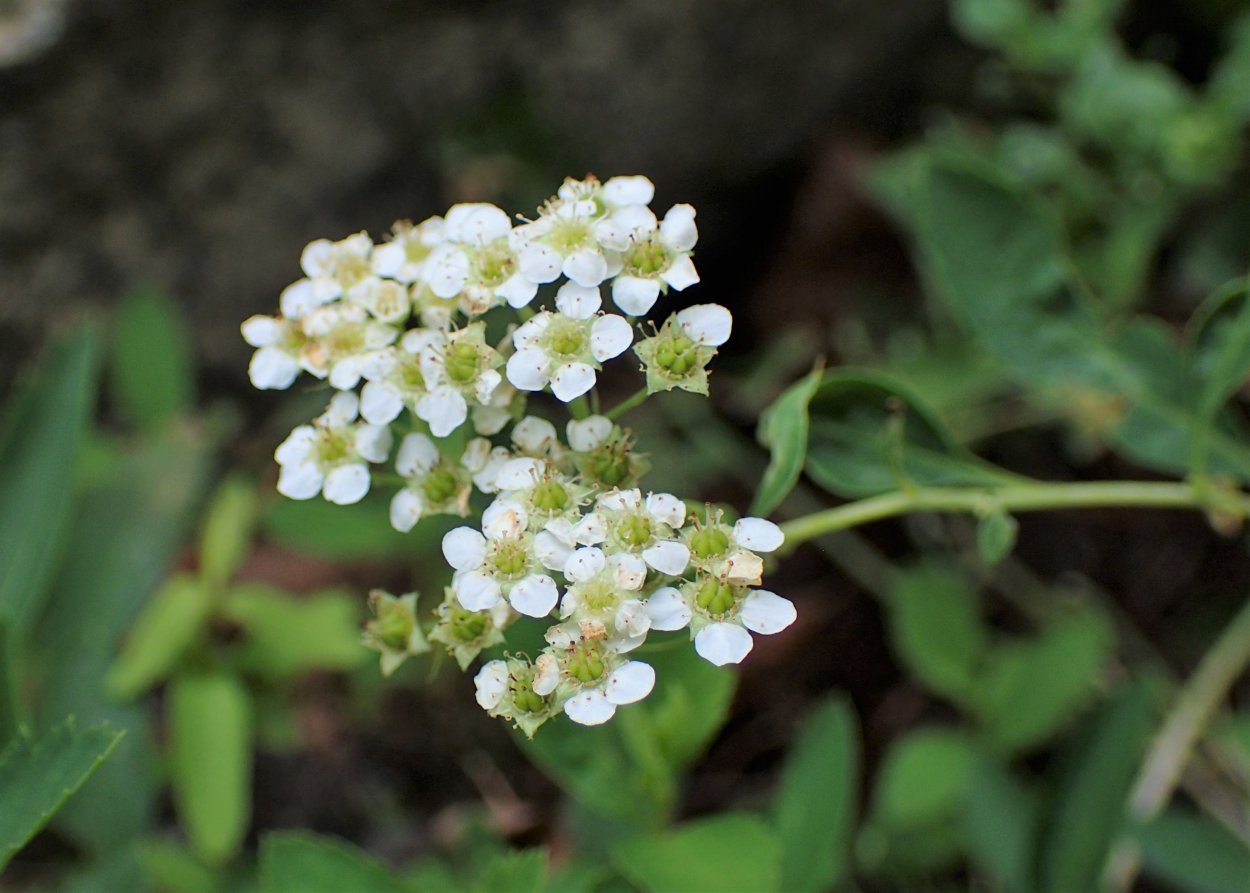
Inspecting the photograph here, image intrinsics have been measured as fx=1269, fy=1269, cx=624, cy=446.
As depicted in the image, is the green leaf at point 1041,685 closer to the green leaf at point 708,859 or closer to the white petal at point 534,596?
the green leaf at point 708,859

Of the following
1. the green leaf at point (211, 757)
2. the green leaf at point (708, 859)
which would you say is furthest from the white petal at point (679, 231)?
the green leaf at point (211, 757)

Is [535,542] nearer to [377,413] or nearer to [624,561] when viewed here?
[624,561]

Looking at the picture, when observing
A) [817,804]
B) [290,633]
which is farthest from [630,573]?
[290,633]

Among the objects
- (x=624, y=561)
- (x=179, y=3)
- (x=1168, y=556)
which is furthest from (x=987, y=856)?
(x=179, y=3)

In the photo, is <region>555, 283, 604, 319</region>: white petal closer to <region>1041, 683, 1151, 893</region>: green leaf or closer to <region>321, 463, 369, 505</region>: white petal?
<region>321, 463, 369, 505</region>: white petal

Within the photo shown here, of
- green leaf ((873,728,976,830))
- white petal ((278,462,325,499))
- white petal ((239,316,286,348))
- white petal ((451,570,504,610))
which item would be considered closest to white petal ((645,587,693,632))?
white petal ((451,570,504,610))

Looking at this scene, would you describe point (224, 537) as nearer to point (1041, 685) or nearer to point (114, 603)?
point (114, 603)
